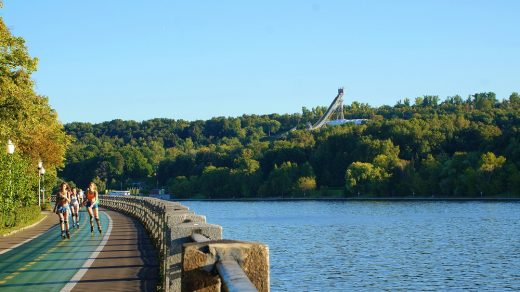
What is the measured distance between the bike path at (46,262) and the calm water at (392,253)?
11173mm

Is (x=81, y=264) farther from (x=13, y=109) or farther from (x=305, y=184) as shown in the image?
(x=305, y=184)

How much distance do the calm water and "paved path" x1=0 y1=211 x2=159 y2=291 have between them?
37.9 feet

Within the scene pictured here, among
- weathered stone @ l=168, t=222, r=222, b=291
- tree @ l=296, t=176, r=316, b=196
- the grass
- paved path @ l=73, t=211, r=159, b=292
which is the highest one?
tree @ l=296, t=176, r=316, b=196

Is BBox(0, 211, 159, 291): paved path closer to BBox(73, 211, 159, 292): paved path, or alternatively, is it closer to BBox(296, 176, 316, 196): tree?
BBox(73, 211, 159, 292): paved path

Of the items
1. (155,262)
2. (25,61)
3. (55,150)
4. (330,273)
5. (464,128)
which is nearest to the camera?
(155,262)

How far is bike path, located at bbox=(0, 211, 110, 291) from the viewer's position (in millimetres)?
17175

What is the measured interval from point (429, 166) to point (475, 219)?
61.1 metres

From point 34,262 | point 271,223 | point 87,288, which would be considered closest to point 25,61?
point 34,262

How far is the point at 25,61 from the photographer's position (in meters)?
32.4

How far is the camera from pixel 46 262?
2150 cm

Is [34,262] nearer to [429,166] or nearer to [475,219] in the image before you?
[475,219]

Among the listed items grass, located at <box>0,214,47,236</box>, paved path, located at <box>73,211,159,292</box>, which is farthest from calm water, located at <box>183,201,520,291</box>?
paved path, located at <box>73,211,159,292</box>

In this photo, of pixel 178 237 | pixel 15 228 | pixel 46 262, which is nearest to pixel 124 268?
pixel 46 262

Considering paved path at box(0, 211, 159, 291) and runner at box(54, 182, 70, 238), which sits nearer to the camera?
paved path at box(0, 211, 159, 291)
